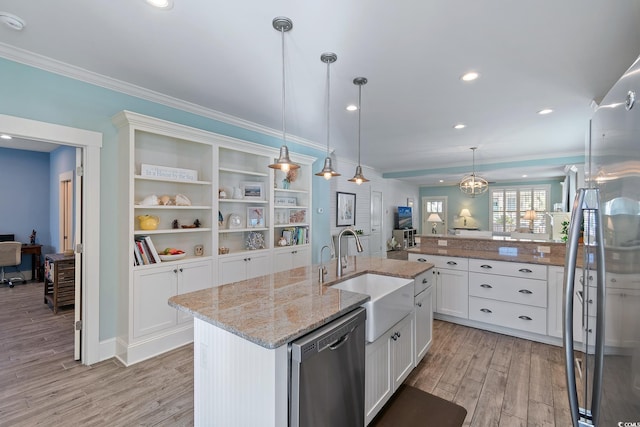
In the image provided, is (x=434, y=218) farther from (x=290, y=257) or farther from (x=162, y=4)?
(x=162, y=4)

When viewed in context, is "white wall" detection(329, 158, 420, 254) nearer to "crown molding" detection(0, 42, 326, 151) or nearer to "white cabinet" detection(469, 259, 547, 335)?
"crown molding" detection(0, 42, 326, 151)

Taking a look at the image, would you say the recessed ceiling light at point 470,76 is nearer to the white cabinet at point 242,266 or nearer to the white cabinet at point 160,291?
the white cabinet at point 242,266

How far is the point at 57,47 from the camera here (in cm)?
225

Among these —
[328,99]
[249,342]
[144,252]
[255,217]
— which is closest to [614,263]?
[249,342]

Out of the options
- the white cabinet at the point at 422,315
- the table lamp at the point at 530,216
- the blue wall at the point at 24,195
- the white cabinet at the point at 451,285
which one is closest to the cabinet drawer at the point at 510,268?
the white cabinet at the point at 451,285

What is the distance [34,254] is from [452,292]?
7.75 meters

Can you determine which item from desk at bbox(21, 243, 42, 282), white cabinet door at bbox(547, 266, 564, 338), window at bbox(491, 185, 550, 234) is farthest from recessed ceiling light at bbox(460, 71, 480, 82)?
desk at bbox(21, 243, 42, 282)

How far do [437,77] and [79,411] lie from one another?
12.9ft

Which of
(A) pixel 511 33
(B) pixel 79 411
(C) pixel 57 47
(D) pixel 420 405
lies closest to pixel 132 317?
(B) pixel 79 411

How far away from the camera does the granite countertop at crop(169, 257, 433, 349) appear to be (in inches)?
51.9

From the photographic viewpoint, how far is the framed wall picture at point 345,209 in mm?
6617

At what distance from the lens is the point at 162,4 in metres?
1.75

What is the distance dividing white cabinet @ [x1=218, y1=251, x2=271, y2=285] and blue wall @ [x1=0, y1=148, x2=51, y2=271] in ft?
17.4

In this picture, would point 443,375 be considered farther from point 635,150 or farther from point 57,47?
point 57,47
